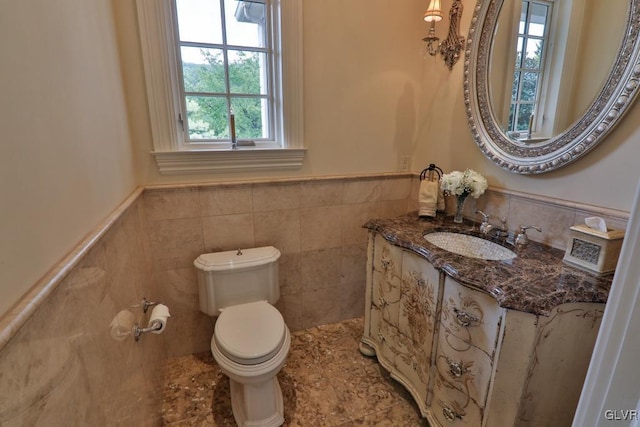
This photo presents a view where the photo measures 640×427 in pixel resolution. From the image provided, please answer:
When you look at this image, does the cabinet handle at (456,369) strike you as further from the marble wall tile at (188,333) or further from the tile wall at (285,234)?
the marble wall tile at (188,333)

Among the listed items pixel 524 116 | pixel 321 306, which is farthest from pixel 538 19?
pixel 321 306

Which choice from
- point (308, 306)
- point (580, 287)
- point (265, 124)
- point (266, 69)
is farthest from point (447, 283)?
point (266, 69)

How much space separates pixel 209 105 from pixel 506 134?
1567 millimetres

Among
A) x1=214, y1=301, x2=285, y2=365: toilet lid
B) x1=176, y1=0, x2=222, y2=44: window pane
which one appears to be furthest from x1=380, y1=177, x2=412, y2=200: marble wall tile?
x1=176, y1=0, x2=222, y2=44: window pane

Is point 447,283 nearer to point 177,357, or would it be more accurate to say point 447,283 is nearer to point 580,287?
point 580,287

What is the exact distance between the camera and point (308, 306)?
2150mm

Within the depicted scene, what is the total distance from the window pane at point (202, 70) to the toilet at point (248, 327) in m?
0.93

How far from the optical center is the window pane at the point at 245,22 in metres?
1.66

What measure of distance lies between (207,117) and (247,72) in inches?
13.6

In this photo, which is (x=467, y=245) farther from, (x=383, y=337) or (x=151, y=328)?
(x=151, y=328)

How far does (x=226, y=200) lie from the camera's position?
70.3 inches

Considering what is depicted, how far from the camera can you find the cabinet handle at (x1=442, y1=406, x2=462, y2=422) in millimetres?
1231

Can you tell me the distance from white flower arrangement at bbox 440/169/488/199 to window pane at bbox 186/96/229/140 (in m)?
1.27

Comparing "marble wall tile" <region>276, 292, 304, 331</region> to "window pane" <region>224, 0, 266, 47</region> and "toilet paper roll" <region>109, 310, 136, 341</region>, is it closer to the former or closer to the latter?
"toilet paper roll" <region>109, 310, 136, 341</region>
